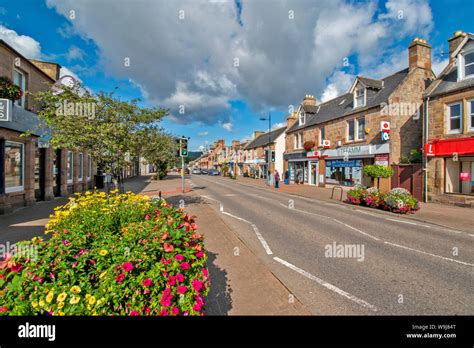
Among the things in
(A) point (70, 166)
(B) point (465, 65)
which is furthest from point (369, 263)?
(A) point (70, 166)

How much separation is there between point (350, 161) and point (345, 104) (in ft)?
22.0

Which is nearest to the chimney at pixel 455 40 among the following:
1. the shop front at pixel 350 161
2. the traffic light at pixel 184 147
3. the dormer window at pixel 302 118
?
the shop front at pixel 350 161

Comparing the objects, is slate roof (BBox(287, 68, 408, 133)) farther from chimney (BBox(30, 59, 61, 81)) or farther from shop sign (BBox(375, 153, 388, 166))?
chimney (BBox(30, 59, 61, 81))

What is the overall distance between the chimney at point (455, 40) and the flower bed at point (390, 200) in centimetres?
1041

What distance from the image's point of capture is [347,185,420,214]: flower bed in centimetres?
1065

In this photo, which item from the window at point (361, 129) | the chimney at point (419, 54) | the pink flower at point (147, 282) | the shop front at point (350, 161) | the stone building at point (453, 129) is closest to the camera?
the pink flower at point (147, 282)

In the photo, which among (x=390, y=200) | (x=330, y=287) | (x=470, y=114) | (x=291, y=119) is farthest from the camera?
(x=291, y=119)

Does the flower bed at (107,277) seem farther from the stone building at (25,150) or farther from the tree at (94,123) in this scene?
the stone building at (25,150)

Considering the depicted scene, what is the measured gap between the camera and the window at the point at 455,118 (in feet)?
41.8

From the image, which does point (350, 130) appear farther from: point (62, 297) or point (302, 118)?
point (62, 297)

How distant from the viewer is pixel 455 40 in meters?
14.2

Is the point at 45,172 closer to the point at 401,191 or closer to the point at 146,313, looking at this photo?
the point at 146,313

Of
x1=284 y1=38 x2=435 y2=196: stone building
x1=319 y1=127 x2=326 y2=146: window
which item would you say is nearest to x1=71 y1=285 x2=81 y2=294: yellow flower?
x1=284 y1=38 x2=435 y2=196: stone building

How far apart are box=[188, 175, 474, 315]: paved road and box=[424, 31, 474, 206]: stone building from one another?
6922mm
